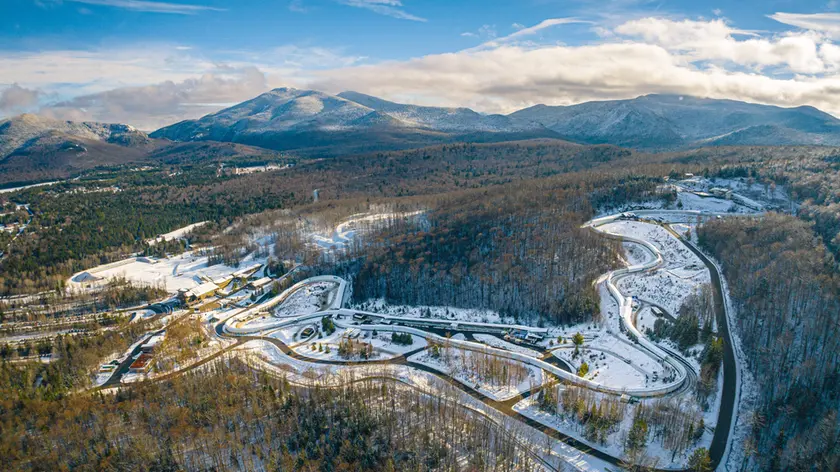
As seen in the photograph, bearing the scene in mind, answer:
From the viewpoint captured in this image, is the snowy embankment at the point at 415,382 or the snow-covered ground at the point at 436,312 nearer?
the snowy embankment at the point at 415,382

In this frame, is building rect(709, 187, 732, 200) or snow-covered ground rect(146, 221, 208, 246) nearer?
building rect(709, 187, 732, 200)

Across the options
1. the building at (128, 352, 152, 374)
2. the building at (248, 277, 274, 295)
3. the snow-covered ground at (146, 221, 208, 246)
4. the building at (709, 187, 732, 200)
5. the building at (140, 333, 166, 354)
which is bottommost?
the building at (128, 352, 152, 374)

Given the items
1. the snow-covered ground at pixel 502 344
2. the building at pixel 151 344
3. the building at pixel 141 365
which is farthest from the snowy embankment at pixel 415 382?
the snow-covered ground at pixel 502 344

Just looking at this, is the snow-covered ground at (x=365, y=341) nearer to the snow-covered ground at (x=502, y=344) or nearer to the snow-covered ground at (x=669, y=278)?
the snow-covered ground at (x=502, y=344)

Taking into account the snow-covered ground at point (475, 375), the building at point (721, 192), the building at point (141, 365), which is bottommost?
the building at point (141, 365)

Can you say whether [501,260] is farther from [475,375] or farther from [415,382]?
[415,382]

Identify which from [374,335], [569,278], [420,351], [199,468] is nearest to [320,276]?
[374,335]

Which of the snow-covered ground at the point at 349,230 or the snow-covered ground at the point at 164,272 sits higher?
the snow-covered ground at the point at 349,230

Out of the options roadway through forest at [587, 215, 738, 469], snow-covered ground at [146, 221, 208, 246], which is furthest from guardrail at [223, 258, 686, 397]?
snow-covered ground at [146, 221, 208, 246]

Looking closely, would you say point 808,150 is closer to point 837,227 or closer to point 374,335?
point 837,227

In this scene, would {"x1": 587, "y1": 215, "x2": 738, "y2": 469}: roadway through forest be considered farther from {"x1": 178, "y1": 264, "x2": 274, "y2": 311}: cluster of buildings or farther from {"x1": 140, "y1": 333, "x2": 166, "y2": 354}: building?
{"x1": 178, "y1": 264, "x2": 274, "y2": 311}: cluster of buildings
